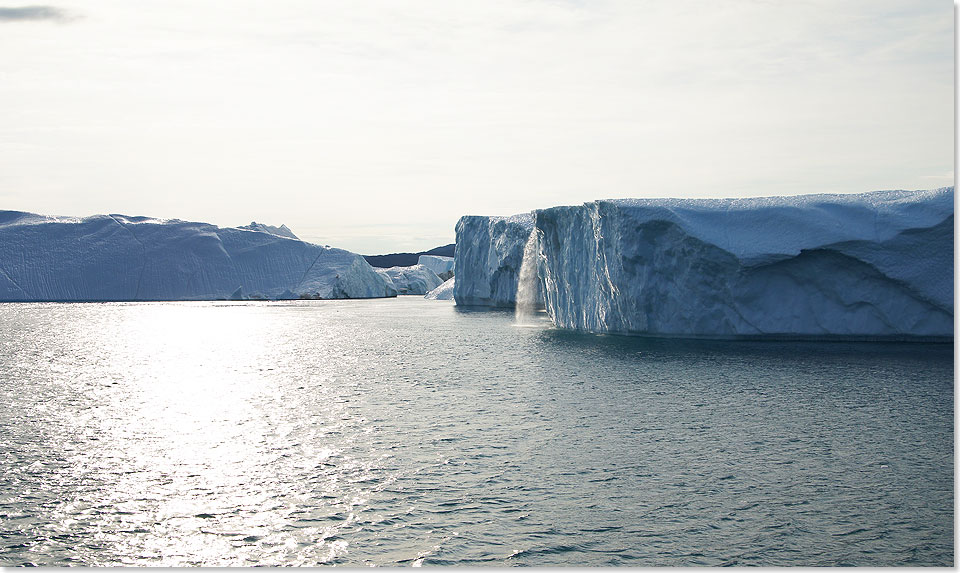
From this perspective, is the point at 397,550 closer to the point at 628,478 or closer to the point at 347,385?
the point at 628,478

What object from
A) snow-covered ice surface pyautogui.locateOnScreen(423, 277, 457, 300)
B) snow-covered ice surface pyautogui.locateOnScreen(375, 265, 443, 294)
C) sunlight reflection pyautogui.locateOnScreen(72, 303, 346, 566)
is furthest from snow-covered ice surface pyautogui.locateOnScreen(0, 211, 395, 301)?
sunlight reflection pyautogui.locateOnScreen(72, 303, 346, 566)

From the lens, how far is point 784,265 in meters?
15.7

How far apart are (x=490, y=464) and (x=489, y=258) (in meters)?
27.7

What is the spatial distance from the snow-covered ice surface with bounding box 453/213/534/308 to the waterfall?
74 cm

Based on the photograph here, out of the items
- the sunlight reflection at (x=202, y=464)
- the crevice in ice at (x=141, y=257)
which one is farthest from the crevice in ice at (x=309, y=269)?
the sunlight reflection at (x=202, y=464)

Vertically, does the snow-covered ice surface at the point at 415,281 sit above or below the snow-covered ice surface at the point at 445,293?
above

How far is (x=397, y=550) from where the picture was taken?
15.0 feet

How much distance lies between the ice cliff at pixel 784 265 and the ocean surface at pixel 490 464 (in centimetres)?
223

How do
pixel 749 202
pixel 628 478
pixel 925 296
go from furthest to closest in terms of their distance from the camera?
1. pixel 749 202
2. pixel 925 296
3. pixel 628 478

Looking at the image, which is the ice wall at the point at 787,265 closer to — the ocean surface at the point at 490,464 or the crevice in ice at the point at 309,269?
the ocean surface at the point at 490,464

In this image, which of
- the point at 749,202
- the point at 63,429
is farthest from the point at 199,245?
the point at 63,429

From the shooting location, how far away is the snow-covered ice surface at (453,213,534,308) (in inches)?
1252

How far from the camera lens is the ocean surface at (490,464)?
4.68 meters

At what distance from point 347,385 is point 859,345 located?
33.4ft
